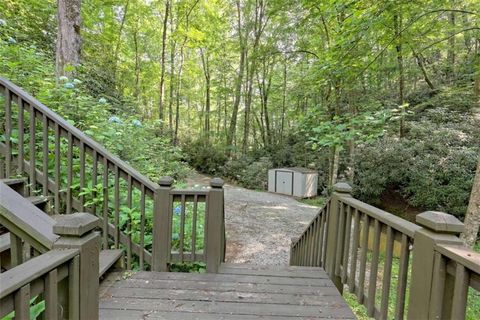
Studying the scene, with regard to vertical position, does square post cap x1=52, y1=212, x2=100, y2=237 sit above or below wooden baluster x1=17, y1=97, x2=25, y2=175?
below

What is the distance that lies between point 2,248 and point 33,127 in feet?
4.44

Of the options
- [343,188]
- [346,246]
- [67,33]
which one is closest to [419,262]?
[346,246]

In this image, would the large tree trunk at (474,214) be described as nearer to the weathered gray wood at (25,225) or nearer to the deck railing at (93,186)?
the deck railing at (93,186)

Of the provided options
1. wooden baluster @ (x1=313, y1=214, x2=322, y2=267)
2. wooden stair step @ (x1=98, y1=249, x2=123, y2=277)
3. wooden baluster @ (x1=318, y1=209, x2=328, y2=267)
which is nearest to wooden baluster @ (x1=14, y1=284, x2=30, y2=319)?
wooden stair step @ (x1=98, y1=249, x2=123, y2=277)

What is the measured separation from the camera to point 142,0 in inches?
477

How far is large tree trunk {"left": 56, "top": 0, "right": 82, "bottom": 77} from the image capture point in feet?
13.9

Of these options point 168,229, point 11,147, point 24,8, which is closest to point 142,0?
point 24,8

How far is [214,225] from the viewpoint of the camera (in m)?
2.49

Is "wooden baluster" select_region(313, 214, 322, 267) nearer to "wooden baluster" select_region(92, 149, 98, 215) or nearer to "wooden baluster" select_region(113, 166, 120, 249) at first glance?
"wooden baluster" select_region(113, 166, 120, 249)

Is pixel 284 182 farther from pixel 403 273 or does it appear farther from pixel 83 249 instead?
pixel 83 249

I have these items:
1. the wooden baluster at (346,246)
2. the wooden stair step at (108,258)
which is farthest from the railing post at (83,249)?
the wooden baluster at (346,246)

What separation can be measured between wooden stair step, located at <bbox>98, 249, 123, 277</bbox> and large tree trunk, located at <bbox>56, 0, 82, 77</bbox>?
3.28m

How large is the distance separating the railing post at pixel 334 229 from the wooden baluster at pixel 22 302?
226 centimetres

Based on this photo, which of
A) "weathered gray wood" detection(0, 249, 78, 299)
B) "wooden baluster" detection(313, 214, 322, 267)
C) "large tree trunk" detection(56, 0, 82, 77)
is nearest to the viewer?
"weathered gray wood" detection(0, 249, 78, 299)
